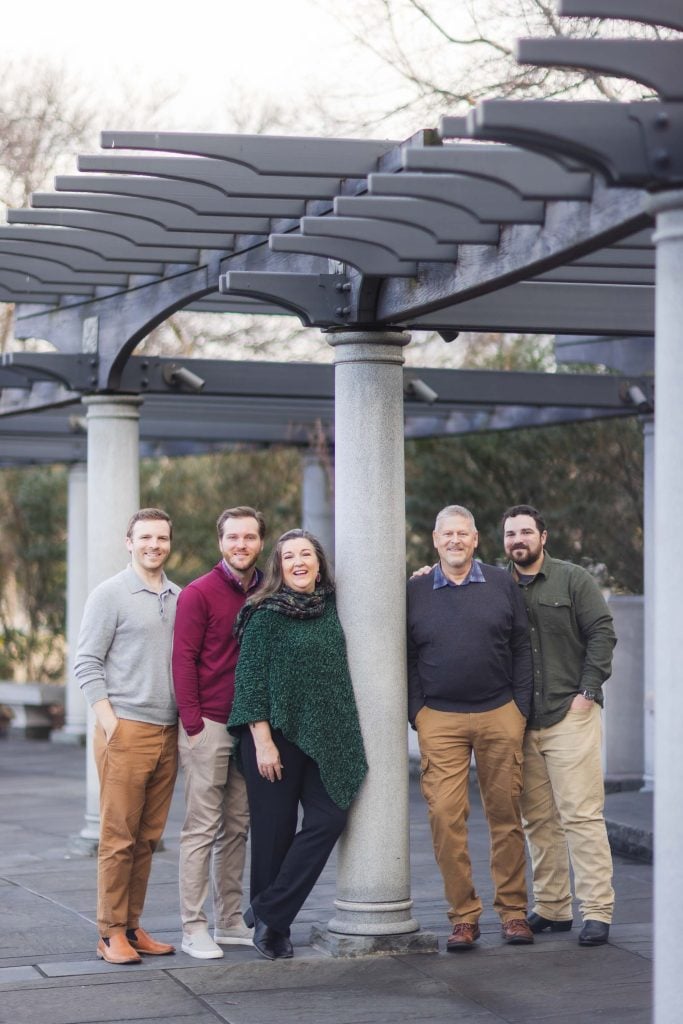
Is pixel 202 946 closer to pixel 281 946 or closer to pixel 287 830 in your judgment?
pixel 281 946

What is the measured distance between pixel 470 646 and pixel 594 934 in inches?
54.0

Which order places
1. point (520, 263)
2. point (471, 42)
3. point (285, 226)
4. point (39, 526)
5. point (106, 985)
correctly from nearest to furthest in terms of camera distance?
point (520, 263) → point (106, 985) → point (285, 226) → point (471, 42) → point (39, 526)

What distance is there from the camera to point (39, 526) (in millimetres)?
22188

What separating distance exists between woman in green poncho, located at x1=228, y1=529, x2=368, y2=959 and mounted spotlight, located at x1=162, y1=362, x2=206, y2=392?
3.08 metres

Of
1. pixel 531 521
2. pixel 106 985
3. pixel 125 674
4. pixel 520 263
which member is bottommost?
pixel 106 985

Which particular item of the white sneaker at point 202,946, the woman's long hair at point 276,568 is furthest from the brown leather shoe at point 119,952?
the woman's long hair at point 276,568

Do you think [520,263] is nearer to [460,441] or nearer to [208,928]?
[208,928]

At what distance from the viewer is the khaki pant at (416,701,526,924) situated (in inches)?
265

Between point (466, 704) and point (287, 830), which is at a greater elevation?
point (466, 704)

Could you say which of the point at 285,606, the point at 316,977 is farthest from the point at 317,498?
the point at 316,977

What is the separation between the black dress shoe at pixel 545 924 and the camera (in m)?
7.16

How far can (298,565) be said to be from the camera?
259 inches

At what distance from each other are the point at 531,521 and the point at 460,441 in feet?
31.5

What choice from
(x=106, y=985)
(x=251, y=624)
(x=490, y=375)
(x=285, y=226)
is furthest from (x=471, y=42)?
(x=106, y=985)
